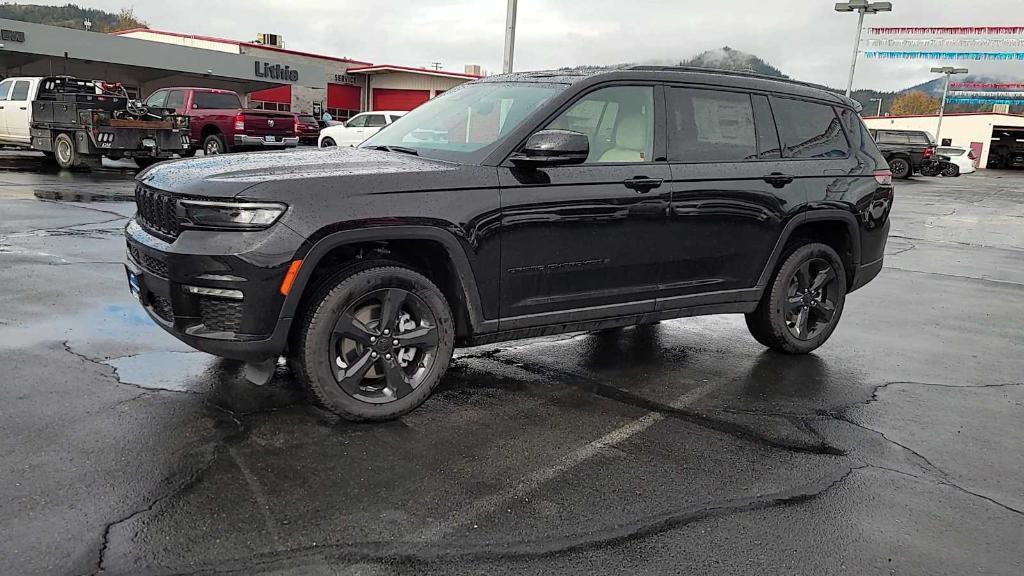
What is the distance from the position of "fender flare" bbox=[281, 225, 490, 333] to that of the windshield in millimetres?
521

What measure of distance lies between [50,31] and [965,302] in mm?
36011

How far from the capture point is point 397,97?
5228 cm

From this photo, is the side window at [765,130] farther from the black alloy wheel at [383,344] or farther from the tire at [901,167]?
the tire at [901,167]

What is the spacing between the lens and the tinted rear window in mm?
20578

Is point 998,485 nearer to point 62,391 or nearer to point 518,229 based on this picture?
point 518,229

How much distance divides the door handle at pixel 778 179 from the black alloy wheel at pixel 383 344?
2508mm

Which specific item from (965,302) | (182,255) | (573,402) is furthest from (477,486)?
(965,302)

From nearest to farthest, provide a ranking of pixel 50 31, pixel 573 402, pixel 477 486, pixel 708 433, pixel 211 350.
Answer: pixel 477 486 < pixel 211 350 < pixel 708 433 < pixel 573 402 < pixel 50 31

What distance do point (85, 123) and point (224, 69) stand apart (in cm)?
2458

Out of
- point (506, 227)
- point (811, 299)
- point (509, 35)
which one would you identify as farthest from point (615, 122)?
point (509, 35)

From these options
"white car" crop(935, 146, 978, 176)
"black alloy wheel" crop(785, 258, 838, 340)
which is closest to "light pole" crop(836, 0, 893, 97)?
"white car" crop(935, 146, 978, 176)

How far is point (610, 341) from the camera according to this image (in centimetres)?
587

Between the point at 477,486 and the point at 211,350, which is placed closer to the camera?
the point at 477,486

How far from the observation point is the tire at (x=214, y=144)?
2078 cm
